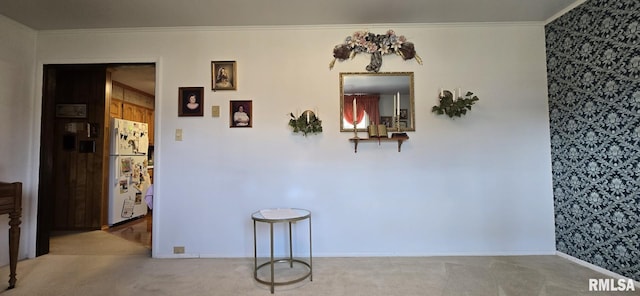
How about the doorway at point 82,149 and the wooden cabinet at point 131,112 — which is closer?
the doorway at point 82,149

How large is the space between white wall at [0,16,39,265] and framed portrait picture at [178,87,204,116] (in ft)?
4.81

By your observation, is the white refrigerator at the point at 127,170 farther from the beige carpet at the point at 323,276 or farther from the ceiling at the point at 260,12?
the ceiling at the point at 260,12

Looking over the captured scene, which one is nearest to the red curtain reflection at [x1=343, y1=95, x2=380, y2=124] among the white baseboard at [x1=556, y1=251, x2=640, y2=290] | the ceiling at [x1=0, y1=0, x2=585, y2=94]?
the ceiling at [x1=0, y1=0, x2=585, y2=94]

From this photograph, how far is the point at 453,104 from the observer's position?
273 centimetres

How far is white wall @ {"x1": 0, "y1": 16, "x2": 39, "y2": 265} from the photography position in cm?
264

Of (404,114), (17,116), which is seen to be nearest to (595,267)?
(404,114)

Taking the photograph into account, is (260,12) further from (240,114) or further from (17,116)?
(17,116)

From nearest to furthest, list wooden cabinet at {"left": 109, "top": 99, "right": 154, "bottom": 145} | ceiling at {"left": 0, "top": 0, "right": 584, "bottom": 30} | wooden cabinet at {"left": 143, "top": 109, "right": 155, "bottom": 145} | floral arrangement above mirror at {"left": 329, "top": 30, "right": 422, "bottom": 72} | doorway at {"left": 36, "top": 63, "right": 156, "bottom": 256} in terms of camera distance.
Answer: ceiling at {"left": 0, "top": 0, "right": 584, "bottom": 30}, floral arrangement above mirror at {"left": 329, "top": 30, "right": 422, "bottom": 72}, doorway at {"left": 36, "top": 63, "right": 156, "bottom": 256}, wooden cabinet at {"left": 109, "top": 99, "right": 154, "bottom": 145}, wooden cabinet at {"left": 143, "top": 109, "right": 155, "bottom": 145}

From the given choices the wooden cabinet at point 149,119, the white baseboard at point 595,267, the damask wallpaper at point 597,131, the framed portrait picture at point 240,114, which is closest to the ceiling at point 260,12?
the damask wallpaper at point 597,131

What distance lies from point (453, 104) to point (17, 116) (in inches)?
162

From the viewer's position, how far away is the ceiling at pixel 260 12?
248cm

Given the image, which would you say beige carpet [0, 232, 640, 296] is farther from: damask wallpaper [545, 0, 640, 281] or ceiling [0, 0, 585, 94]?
ceiling [0, 0, 585, 94]

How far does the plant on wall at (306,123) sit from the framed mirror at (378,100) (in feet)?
0.84

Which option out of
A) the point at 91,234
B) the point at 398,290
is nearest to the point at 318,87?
the point at 398,290
